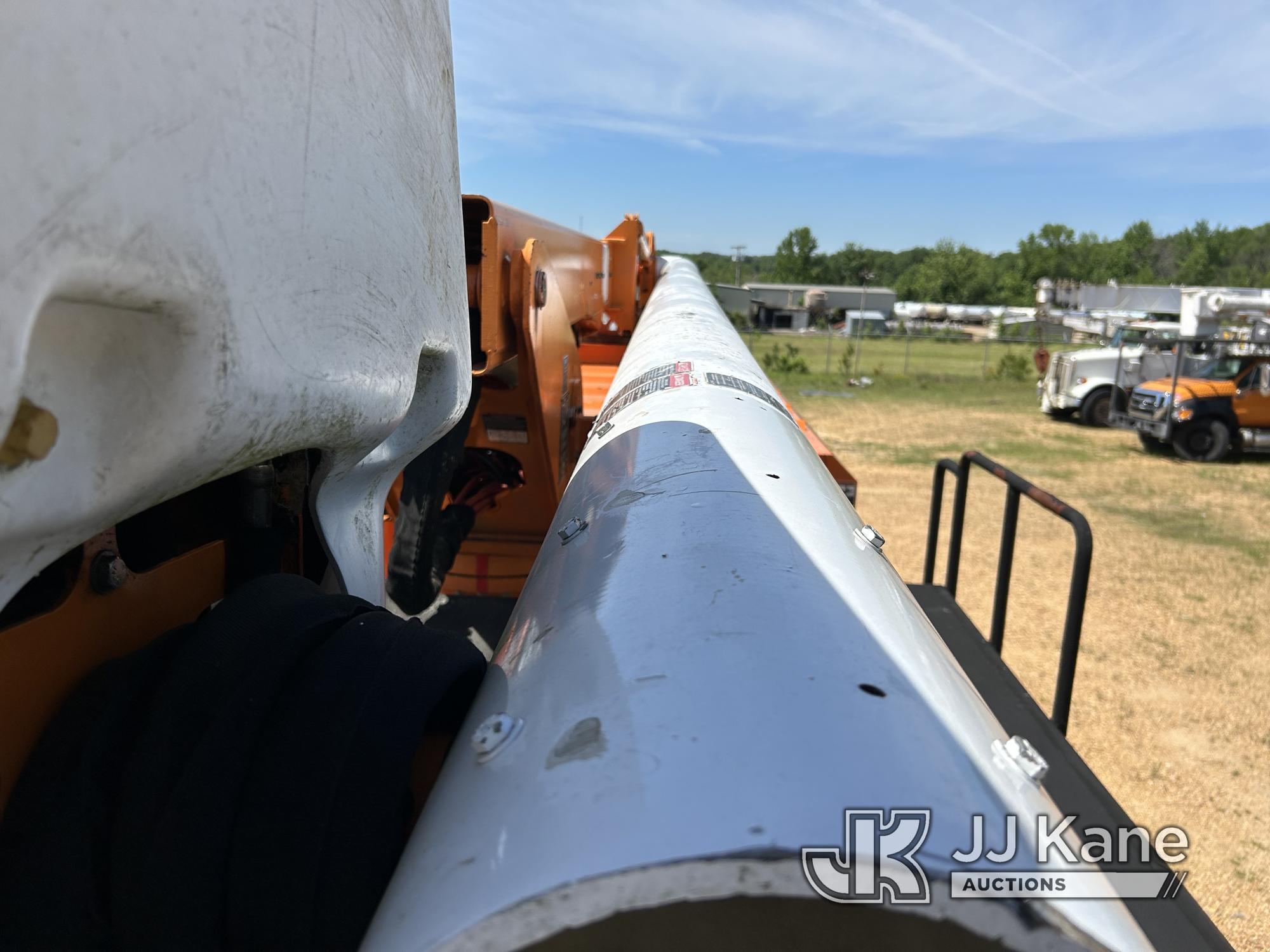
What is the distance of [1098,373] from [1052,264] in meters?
60.6

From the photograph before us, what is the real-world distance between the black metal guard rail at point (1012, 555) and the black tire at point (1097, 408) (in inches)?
466

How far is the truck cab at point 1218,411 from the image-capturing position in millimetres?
11688

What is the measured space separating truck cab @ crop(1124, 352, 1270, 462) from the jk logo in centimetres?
1318

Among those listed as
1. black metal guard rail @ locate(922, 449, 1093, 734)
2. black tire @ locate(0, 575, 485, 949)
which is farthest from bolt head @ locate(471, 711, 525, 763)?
black metal guard rail @ locate(922, 449, 1093, 734)

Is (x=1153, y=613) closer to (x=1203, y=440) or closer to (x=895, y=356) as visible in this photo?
(x=1203, y=440)

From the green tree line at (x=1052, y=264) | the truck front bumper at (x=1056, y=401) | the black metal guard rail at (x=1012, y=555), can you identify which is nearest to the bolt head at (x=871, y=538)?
the black metal guard rail at (x=1012, y=555)

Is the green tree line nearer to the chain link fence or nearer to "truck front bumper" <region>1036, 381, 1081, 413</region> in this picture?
the chain link fence

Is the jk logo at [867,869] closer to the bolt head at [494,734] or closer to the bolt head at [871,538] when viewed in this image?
the bolt head at [494,734]

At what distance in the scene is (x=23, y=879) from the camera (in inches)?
33.3

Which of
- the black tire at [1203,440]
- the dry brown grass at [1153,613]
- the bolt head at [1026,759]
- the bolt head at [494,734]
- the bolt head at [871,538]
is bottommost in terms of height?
the dry brown grass at [1153,613]

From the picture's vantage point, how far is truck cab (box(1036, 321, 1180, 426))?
1360 centimetres

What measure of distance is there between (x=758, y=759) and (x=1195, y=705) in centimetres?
512

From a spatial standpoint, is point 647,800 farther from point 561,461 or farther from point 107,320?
point 561,461

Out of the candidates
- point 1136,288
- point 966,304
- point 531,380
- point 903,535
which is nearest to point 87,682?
point 531,380
